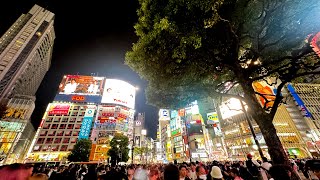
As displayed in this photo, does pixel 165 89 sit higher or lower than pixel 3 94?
lower

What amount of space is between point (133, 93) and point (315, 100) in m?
72.0

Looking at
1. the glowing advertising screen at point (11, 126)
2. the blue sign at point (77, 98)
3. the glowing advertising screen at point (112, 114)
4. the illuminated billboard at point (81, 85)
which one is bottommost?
the glowing advertising screen at point (11, 126)

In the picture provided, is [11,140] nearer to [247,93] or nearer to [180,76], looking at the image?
[180,76]

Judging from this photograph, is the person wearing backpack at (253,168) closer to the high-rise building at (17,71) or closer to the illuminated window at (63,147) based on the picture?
the high-rise building at (17,71)

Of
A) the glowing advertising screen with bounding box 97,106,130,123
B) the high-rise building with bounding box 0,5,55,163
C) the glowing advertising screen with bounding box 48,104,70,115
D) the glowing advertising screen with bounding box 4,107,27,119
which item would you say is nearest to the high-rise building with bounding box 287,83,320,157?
the glowing advertising screen with bounding box 97,106,130,123

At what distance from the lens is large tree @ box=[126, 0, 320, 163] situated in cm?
621

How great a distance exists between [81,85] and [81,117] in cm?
1461

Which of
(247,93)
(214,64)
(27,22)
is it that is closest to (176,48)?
(214,64)

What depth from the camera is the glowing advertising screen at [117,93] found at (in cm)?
6438

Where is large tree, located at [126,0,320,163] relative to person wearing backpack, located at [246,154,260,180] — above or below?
above

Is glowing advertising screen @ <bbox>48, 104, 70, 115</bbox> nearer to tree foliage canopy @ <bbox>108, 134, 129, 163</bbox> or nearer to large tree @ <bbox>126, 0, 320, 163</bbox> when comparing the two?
tree foliage canopy @ <bbox>108, 134, 129, 163</bbox>

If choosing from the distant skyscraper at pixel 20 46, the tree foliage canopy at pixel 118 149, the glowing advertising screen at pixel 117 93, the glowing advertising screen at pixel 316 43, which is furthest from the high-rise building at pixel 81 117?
the glowing advertising screen at pixel 316 43

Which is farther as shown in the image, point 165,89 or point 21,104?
point 21,104

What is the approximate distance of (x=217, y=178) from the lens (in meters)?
4.86
